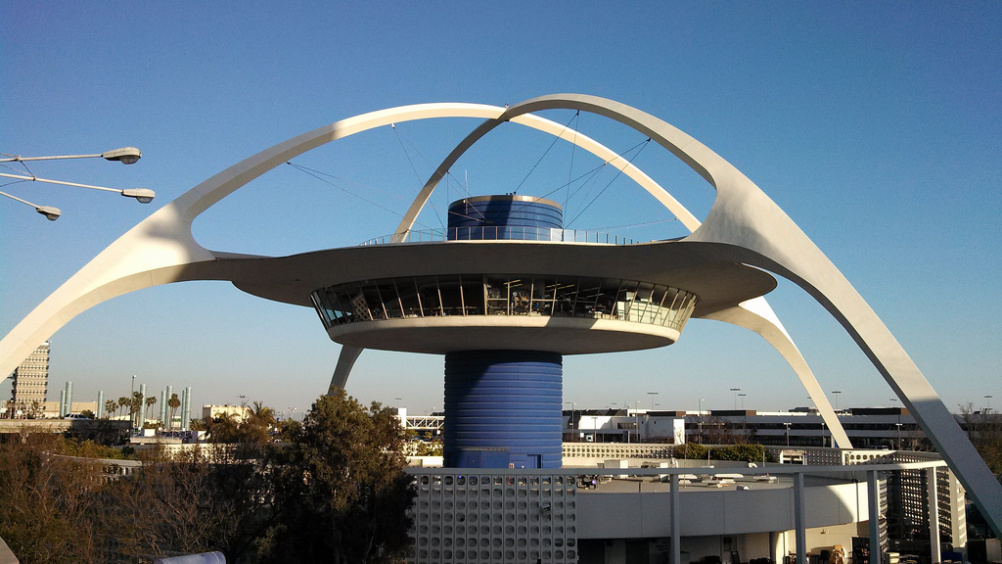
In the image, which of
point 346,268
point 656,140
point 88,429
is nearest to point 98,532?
point 346,268

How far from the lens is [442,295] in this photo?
33.4m

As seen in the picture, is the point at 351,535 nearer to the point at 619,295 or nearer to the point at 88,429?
the point at 619,295

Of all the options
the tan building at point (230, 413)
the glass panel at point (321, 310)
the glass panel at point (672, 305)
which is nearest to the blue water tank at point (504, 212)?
the glass panel at point (672, 305)

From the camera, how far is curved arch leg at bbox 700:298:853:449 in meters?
46.2

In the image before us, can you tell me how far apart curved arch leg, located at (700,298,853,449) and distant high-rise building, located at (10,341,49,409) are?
18071 cm

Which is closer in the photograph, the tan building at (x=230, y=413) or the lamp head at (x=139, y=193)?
the lamp head at (x=139, y=193)

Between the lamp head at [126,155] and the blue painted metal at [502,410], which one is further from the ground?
the lamp head at [126,155]

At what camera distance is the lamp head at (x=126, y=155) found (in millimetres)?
14164

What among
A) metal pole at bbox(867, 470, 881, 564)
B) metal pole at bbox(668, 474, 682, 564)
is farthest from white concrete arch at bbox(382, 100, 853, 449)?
A: metal pole at bbox(668, 474, 682, 564)

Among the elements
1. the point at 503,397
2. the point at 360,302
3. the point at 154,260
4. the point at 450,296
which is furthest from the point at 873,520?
the point at 154,260

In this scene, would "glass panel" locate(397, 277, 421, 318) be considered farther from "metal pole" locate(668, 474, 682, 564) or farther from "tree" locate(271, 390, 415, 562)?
"metal pole" locate(668, 474, 682, 564)

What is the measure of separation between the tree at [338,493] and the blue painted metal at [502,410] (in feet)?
44.6

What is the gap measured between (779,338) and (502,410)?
1953cm

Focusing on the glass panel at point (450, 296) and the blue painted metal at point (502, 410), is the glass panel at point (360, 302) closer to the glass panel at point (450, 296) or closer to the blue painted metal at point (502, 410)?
the glass panel at point (450, 296)
